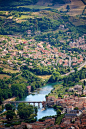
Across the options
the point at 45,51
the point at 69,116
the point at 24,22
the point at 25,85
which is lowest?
the point at 69,116

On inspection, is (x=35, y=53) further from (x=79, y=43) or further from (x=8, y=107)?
(x=8, y=107)

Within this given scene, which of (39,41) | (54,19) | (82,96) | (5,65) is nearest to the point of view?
(82,96)

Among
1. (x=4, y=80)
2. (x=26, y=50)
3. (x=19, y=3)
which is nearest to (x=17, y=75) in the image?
(x=4, y=80)

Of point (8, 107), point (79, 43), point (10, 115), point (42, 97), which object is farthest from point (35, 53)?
point (10, 115)

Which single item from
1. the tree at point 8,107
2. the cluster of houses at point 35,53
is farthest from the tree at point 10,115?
the cluster of houses at point 35,53

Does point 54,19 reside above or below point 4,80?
above

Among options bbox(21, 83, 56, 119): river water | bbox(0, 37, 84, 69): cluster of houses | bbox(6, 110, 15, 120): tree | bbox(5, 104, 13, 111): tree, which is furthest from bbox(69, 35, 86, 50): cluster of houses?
bbox(6, 110, 15, 120): tree

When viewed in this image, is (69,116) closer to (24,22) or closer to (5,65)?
(5,65)

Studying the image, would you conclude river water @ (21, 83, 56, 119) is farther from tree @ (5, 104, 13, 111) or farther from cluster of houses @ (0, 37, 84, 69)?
cluster of houses @ (0, 37, 84, 69)

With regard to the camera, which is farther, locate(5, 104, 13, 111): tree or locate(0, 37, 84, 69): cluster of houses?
locate(0, 37, 84, 69): cluster of houses

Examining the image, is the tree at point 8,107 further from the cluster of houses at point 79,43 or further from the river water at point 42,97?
the cluster of houses at point 79,43
